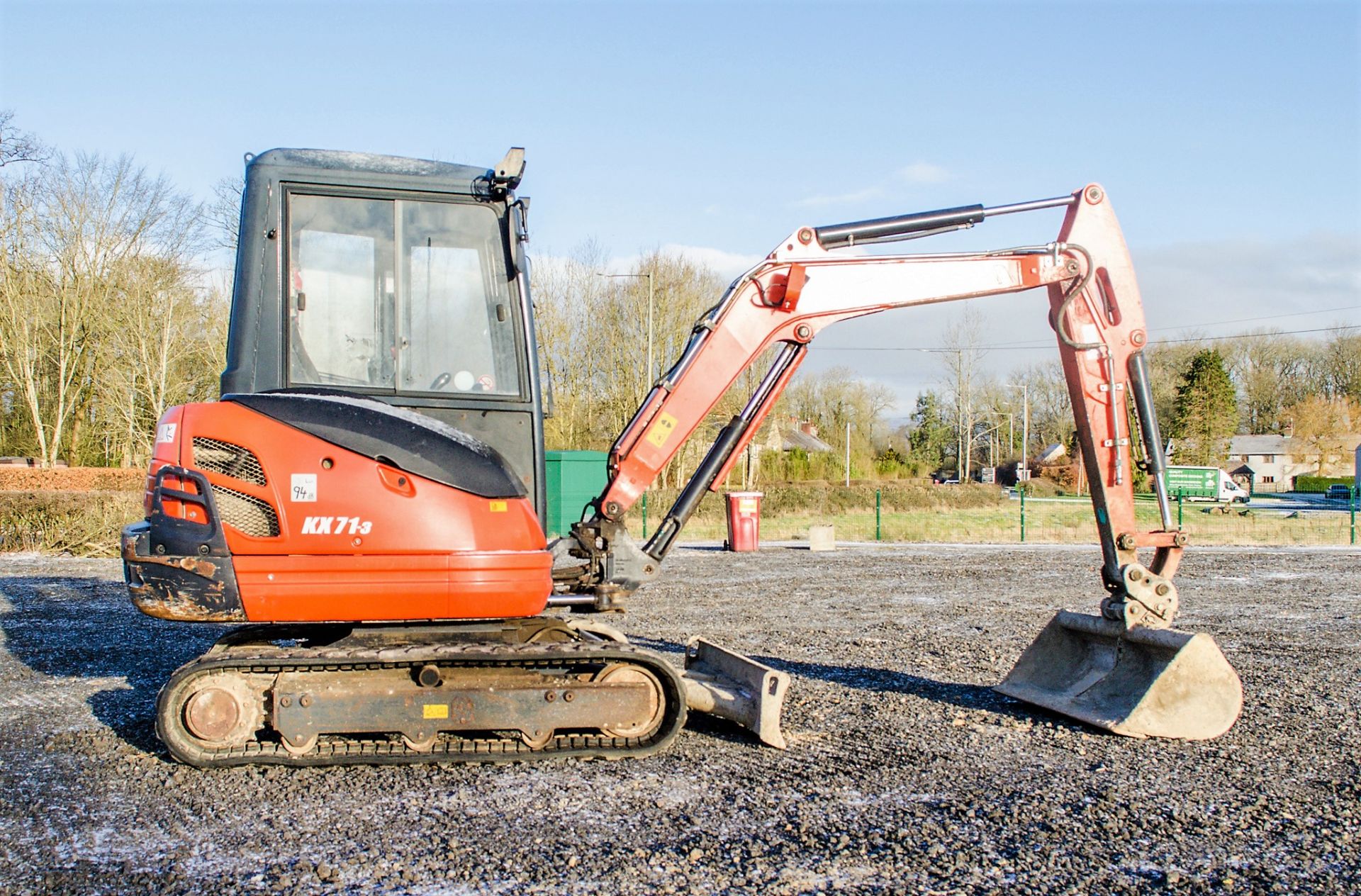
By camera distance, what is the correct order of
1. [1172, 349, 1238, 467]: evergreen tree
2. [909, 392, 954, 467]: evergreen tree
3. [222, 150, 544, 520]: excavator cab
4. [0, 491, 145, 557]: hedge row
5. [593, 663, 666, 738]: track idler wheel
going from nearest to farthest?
[222, 150, 544, 520]: excavator cab, [593, 663, 666, 738]: track idler wheel, [0, 491, 145, 557]: hedge row, [1172, 349, 1238, 467]: evergreen tree, [909, 392, 954, 467]: evergreen tree

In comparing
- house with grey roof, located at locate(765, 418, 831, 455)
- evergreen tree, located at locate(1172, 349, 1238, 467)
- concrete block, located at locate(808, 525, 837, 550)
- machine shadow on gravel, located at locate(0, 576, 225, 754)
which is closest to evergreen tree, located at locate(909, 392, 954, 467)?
house with grey roof, located at locate(765, 418, 831, 455)

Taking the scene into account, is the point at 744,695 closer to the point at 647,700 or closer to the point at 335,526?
the point at 647,700

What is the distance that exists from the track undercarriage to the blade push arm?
0.64 m

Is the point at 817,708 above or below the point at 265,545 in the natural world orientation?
below

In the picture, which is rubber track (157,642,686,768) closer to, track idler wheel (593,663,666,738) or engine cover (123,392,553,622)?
track idler wheel (593,663,666,738)

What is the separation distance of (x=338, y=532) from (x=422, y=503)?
1.35 ft

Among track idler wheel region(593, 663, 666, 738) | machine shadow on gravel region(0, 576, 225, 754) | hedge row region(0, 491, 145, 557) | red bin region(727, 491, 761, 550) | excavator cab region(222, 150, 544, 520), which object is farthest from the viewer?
red bin region(727, 491, 761, 550)

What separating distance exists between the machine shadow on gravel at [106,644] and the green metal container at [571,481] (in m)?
7.85

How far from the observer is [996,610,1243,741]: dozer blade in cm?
589

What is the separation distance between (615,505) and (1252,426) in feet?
301

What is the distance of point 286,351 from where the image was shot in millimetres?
5312

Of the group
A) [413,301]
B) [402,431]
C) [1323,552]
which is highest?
[413,301]

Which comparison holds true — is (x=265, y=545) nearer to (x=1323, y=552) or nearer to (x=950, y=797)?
(x=950, y=797)

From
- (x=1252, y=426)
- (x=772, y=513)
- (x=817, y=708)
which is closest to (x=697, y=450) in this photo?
(x=772, y=513)
